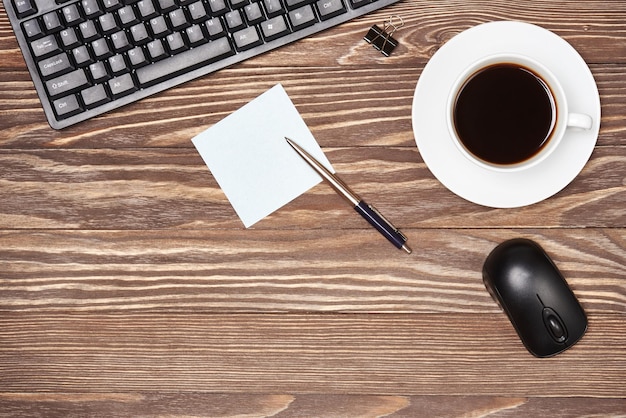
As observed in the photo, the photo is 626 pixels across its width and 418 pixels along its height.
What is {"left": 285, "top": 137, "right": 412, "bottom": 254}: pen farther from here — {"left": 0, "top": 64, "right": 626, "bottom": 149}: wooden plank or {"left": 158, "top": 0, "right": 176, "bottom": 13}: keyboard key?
{"left": 158, "top": 0, "right": 176, "bottom": 13}: keyboard key

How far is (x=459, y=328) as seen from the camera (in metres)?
0.77

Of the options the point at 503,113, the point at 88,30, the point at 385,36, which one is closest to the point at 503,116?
the point at 503,113

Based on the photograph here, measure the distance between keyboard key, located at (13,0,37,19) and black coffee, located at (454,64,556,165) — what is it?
0.50 meters

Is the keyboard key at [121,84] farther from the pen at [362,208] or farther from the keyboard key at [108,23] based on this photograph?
the pen at [362,208]

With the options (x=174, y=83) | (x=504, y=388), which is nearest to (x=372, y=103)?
(x=174, y=83)

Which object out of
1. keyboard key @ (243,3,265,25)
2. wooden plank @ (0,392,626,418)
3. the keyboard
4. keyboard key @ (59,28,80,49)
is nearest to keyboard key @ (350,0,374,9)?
the keyboard

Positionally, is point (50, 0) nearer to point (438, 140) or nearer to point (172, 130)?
point (172, 130)

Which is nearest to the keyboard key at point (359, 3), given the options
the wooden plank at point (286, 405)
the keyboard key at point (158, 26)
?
the keyboard key at point (158, 26)

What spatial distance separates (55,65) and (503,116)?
0.52m

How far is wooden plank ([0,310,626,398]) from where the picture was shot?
0.77 metres

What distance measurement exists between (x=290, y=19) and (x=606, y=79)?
38 cm

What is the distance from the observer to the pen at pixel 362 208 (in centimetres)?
75

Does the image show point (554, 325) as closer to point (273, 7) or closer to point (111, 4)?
point (273, 7)

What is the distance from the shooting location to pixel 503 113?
724 millimetres
